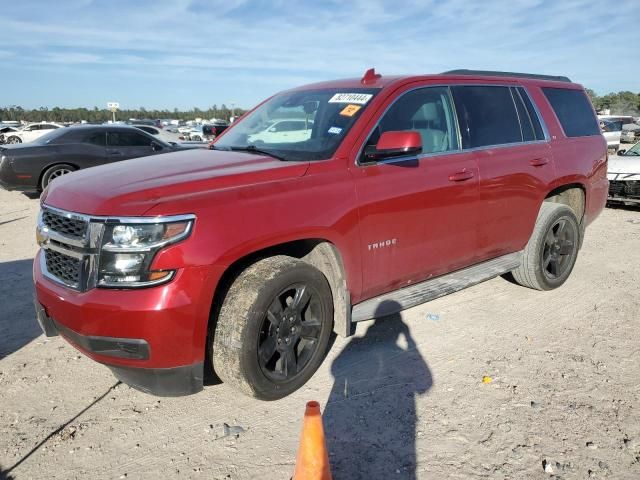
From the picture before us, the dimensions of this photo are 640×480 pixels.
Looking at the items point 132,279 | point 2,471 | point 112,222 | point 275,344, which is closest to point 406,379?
point 275,344

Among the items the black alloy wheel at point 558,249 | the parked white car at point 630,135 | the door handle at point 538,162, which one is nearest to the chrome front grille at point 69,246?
the door handle at point 538,162

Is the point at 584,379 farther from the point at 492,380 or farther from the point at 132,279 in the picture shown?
the point at 132,279

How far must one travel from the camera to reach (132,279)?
102 inches

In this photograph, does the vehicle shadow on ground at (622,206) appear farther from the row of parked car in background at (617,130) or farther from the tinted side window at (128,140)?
the tinted side window at (128,140)

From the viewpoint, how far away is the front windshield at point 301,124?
351 centimetres

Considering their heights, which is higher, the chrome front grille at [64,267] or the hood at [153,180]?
the hood at [153,180]

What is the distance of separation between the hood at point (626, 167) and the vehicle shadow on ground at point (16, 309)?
9.70m

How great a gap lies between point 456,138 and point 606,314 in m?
2.08

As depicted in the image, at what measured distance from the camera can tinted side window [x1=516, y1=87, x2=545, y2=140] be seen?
478cm

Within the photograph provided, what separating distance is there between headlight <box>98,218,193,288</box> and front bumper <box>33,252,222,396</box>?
0.05 m

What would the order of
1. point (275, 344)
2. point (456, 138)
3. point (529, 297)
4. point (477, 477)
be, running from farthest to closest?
point (529, 297)
point (456, 138)
point (275, 344)
point (477, 477)

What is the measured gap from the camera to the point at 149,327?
8.45 ft

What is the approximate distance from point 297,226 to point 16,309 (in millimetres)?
3077

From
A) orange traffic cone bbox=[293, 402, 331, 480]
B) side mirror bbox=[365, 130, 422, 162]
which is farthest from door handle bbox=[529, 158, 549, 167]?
orange traffic cone bbox=[293, 402, 331, 480]
